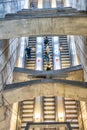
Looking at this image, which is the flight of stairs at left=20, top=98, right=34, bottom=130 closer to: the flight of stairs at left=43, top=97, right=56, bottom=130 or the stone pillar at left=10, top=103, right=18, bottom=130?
the stone pillar at left=10, top=103, right=18, bottom=130

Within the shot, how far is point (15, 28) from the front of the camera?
27.5 feet

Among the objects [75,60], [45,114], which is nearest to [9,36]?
[45,114]

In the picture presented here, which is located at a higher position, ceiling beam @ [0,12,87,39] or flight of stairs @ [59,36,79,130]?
ceiling beam @ [0,12,87,39]

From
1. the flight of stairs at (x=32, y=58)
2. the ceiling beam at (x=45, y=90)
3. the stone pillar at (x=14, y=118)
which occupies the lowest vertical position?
the stone pillar at (x=14, y=118)

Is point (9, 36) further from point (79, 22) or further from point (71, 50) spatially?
point (71, 50)

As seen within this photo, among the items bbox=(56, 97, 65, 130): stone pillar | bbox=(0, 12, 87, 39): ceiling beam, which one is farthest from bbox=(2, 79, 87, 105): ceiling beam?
bbox=(56, 97, 65, 130): stone pillar

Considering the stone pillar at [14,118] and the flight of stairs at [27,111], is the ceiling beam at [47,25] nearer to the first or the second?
the stone pillar at [14,118]

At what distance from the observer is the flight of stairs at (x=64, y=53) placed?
49.5ft

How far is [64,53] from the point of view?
52.3 ft

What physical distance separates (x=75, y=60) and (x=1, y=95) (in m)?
6.48

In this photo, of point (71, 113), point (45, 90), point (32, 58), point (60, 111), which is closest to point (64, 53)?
point (32, 58)

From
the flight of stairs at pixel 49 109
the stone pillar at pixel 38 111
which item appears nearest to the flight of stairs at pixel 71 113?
the flight of stairs at pixel 49 109

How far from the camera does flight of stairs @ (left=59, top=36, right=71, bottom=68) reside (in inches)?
593

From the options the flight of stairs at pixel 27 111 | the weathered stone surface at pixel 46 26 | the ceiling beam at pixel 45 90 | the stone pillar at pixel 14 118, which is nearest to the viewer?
the weathered stone surface at pixel 46 26
